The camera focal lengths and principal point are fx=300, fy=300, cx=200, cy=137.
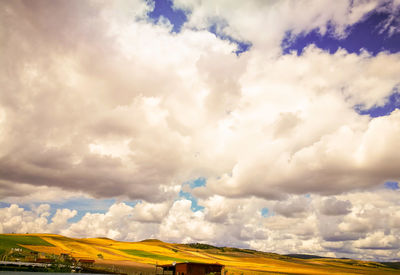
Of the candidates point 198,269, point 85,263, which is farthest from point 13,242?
point 198,269

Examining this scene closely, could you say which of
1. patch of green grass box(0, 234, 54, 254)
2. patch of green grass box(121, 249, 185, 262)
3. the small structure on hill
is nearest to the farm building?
the small structure on hill

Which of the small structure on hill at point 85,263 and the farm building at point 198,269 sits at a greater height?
the farm building at point 198,269

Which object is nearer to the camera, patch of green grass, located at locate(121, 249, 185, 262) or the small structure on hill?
the small structure on hill

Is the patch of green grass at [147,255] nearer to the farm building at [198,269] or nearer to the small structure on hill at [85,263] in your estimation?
the small structure on hill at [85,263]

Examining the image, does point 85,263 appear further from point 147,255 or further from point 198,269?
point 198,269

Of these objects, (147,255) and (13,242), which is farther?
Answer: (147,255)

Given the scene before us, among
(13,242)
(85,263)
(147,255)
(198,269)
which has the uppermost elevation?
(13,242)

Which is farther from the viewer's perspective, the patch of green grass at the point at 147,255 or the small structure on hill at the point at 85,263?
the patch of green grass at the point at 147,255

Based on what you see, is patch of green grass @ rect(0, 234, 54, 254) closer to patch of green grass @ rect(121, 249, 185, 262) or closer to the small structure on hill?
the small structure on hill

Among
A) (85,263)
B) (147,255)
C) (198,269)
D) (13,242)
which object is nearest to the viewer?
(198,269)

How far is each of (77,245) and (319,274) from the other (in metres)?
111

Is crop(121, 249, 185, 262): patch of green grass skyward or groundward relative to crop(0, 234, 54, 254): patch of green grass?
groundward

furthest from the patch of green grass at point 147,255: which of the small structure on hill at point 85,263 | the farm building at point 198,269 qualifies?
the farm building at point 198,269

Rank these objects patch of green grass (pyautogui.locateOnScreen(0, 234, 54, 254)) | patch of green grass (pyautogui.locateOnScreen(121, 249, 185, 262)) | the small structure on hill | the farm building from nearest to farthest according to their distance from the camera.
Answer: the farm building < the small structure on hill < patch of green grass (pyautogui.locateOnScreen(0, 234, 54, 254)) < patch of green grass (pyautogui.locateOnScreen(121, 249, 185, 262))
